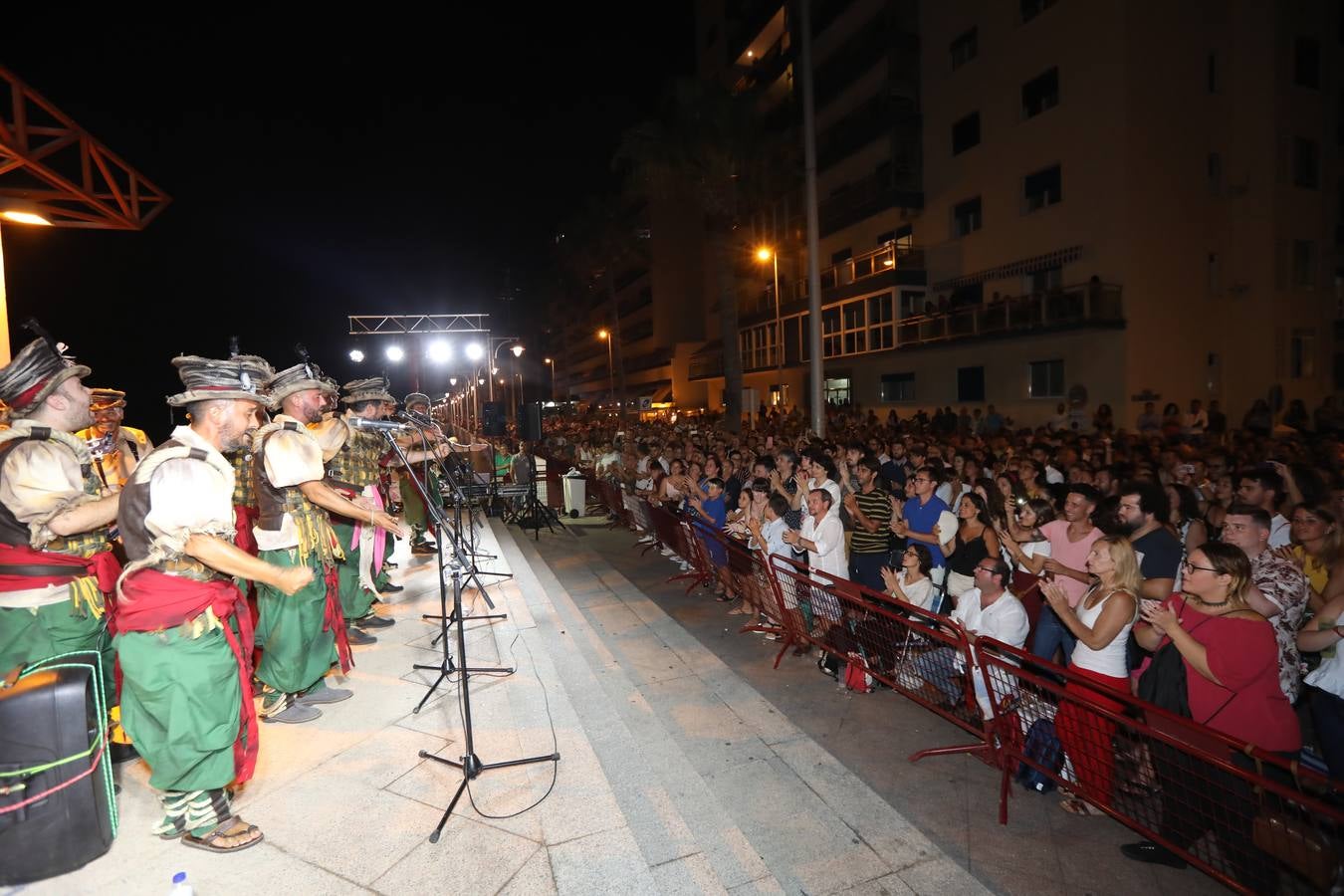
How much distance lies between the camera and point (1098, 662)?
3.91m

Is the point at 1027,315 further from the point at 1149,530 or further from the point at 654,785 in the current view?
the point at 654,785

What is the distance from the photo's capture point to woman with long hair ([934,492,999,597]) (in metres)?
5.75

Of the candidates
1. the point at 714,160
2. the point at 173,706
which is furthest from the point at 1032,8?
the point at 173,706

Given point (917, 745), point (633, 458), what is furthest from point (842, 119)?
point (917, 745)

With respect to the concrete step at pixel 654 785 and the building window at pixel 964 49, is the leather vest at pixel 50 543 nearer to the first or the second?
the concrete step at pixel 654 785

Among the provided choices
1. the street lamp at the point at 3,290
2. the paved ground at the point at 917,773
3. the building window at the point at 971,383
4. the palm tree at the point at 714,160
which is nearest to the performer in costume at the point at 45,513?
the paved ground at the point at 917,773

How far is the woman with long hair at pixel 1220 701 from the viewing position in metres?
3.00

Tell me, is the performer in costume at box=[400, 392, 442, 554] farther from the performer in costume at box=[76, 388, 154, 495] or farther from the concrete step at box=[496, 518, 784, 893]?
the concrete step at box=[496, 518, 784, 893]

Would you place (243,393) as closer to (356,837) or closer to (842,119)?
(356,837)

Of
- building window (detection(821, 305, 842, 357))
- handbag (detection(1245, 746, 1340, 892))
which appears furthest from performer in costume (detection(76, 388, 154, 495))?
building window (detection(821, 305, 842, 357))

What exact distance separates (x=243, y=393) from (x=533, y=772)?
253 centimetres

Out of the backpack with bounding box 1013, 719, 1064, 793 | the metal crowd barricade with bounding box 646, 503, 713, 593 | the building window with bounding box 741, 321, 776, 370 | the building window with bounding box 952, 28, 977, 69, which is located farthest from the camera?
the building window with bounding box 741, 321, 776, 370

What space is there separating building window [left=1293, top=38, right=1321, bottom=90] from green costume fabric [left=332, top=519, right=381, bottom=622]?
91.9 feet

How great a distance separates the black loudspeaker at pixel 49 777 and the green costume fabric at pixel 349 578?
9.73 ft
